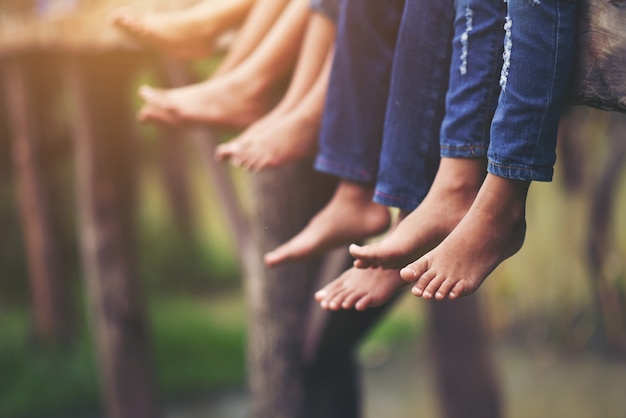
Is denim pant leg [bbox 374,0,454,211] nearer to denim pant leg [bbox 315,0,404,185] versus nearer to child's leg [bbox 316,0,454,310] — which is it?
child's leg [bbox 316,0,454,310]

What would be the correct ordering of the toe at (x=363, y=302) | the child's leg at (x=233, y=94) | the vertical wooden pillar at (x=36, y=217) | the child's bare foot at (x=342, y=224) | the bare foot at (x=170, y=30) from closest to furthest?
the toe at (x=363, y=302) < the child's bare foot at (x=342, y=224) < the child's leg at (x=233, y=94) < the bare foot at (x=170, y=30) < the vertical wooden pillar at (x=36, y=217)

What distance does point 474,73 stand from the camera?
3.43ft

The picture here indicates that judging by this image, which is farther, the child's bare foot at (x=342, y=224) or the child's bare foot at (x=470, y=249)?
the child's bare foot at (x=342, y=224)

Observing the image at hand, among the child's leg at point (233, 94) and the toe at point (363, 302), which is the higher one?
the child's leg at point (233, 94)

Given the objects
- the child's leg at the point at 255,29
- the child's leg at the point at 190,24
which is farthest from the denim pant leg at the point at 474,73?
the child's leg at the point at 190,24

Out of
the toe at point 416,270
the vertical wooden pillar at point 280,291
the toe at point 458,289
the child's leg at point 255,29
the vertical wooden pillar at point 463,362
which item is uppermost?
the child's leg at point 255,29

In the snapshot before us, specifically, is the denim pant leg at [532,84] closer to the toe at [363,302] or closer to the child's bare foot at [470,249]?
the child's bare foot at [470,249]

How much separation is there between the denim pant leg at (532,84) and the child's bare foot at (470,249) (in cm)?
5

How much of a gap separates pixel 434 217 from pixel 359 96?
243 mm

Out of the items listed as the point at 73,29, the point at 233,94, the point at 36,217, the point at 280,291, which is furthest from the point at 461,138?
the point at 36,217

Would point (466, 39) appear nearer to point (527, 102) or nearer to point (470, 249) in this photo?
point (527, 102)

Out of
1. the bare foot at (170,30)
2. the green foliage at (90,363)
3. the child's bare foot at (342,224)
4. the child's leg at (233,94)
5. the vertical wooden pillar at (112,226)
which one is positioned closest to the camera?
the child's bare foot at (342,224)

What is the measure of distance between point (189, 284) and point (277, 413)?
3708 mm

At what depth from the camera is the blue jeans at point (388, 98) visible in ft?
3.68
